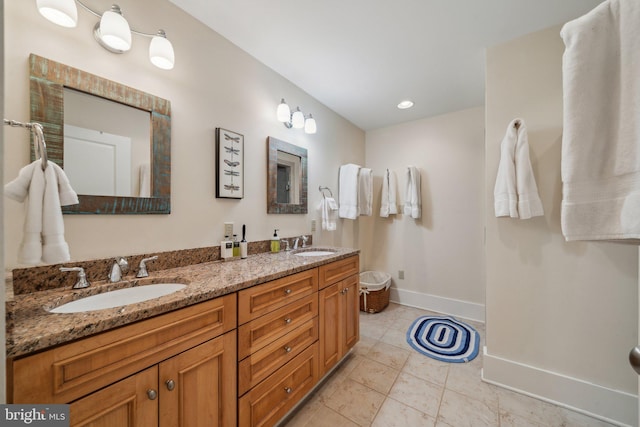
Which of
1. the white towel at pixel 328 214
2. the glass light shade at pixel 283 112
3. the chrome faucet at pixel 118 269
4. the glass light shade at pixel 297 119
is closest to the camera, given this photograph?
the chrome faucet at pixel 118 269

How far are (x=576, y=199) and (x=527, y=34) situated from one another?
167 cm

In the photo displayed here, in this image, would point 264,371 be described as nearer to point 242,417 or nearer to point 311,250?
point 242,417

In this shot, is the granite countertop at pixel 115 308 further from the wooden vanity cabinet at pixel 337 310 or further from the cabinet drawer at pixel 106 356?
the wooden vanity cabinet at pixel 337 310

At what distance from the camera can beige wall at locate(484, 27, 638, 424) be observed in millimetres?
1353

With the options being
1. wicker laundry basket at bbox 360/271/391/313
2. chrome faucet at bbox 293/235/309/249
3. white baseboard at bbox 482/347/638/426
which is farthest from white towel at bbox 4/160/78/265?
wicker laundry basket at bbox 360/271/391/313

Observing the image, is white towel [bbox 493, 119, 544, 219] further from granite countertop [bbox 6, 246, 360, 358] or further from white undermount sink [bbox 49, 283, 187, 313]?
white undermount sink [bbox 49, 283, 187, 313]

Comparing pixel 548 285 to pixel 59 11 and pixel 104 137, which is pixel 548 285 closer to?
pixel 104 137

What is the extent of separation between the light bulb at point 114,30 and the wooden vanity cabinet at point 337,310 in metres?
1.53

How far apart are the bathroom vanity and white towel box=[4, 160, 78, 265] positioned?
6.4 inches

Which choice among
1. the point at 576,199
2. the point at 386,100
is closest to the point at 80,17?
the point at 576,199

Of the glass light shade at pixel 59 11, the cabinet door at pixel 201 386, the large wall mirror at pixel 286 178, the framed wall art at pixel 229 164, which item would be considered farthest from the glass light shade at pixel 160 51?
the cabinet door at pixel 201 386

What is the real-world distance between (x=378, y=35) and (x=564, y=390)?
2.57 metres

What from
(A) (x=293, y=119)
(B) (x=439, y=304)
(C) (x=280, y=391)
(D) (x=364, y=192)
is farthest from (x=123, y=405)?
(B) (x=439, y=304)

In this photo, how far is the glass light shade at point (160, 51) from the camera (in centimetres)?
118
